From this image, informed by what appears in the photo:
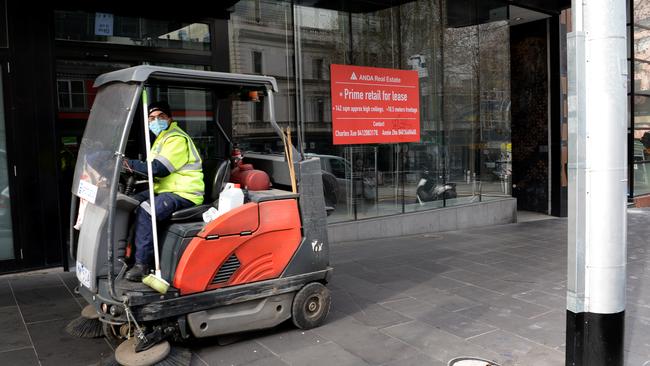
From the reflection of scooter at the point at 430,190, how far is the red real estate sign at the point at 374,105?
2.85ft

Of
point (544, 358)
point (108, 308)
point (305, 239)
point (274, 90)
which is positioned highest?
point (274, 90)

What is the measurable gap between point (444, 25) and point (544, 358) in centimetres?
836

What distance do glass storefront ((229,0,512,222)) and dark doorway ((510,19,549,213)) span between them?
1.37 m

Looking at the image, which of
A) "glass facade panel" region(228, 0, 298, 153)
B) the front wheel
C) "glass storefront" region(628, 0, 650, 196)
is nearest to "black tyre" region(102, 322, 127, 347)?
the front wheel

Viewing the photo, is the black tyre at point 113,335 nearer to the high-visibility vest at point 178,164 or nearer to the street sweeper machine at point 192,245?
the street sweeper machine at point 192,245

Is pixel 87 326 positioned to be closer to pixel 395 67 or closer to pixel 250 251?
pixel 250 251

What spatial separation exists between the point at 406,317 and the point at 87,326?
3.03 metres

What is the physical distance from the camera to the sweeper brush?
4801 millimetres

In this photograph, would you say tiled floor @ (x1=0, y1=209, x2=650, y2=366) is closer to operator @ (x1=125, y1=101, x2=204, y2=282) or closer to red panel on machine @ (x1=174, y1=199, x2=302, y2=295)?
red panel on machine @ (x1=174, y1=199, x2=302, y2=295)

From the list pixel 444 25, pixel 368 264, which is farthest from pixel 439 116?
pixel 368 264

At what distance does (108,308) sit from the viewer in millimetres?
4066

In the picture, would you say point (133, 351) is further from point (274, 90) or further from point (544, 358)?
point (544, 358)

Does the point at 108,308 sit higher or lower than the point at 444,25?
lower

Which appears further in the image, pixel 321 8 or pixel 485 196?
pixel 485 196
